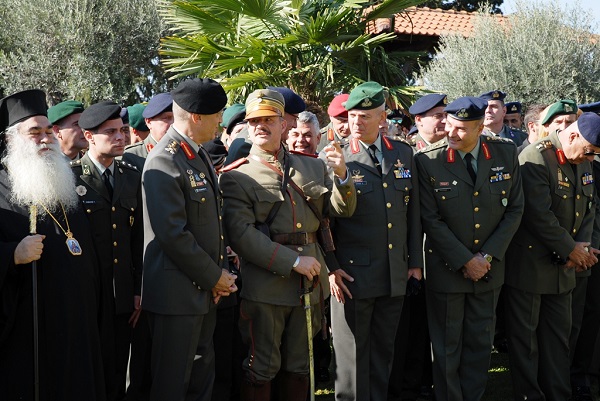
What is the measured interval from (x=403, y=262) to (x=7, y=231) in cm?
253

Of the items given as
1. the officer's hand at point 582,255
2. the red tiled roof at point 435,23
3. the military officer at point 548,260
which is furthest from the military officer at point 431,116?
the red tiled roof at point 435,23

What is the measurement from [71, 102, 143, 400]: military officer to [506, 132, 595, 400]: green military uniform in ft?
9.09

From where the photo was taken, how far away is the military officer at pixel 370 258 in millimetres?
4992

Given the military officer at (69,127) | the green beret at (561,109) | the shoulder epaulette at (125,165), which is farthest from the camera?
A: the green beret at (561,109)

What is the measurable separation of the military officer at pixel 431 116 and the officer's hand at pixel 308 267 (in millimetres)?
2471

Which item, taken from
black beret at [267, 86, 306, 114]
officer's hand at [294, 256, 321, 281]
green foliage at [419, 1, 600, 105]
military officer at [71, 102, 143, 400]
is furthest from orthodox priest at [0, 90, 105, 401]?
green foliage at [419, 1, 600, 105]

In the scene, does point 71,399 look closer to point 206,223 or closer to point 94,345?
point 94,345

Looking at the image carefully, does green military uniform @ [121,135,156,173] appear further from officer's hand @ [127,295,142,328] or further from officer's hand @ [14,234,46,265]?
officer's hand @ [14,234,46,265]

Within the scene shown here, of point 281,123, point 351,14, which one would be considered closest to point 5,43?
point 351,14

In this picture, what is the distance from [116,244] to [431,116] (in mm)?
3066

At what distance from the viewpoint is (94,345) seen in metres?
4.13

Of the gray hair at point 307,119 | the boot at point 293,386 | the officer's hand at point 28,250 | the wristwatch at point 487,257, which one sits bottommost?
the boot at point 293,386

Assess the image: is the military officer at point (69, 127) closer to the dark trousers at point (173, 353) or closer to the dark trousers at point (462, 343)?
the dark trousers at point (173, 353)

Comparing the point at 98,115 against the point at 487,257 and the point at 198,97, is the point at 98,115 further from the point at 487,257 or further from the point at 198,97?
the point at 487,257
